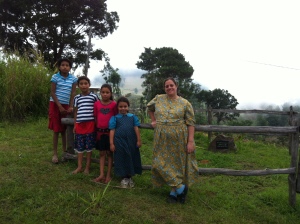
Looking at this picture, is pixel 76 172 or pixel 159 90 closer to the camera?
pixel 76 172

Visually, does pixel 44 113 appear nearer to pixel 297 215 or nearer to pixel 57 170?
pixel 57 170

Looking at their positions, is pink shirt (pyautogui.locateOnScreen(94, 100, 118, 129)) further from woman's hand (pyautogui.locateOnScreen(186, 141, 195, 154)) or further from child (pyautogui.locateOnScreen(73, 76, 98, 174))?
woman's hand (pyautogui.locateOnScreen(186, 141, 195, 154))

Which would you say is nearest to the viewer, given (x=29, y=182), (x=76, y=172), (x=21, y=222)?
(x=21, y=222)

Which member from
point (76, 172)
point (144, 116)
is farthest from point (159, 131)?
point (144, 116)

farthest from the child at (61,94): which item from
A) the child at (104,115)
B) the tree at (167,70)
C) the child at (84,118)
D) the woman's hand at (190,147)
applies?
the tree at (167,70)

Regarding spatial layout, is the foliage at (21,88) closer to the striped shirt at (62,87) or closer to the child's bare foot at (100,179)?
the striped shirt at (62,87)

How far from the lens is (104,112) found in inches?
141

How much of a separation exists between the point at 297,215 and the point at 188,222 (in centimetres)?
151

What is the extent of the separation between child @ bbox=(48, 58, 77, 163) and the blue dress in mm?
980

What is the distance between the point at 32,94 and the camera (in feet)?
22.8

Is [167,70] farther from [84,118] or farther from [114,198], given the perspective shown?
[114,198]

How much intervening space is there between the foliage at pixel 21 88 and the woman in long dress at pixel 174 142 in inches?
191

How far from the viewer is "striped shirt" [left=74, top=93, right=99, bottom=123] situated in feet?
12.0

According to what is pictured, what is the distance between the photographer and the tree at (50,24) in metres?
17.2
